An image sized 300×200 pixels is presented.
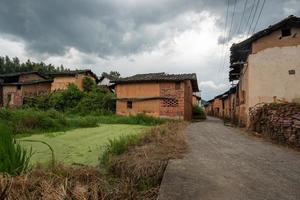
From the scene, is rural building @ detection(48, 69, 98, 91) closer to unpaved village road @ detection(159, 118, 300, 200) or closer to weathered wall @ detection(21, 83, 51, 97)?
weathered wall @ detection(21, 83, 51, 97)

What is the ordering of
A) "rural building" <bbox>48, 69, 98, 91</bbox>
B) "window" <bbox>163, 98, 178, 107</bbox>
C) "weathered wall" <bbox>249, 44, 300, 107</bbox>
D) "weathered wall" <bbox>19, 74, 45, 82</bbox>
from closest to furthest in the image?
Answer: "weathered wall" <bbox>249, 44, 300, 107</bbox>, "window" <bbox>163, 98, 178, 107</bbox>, "rural building" <bbox>48, 69, 98, 91</bbox>, "weathered wall" <bbox>19, 74, 45, 82</bbox>

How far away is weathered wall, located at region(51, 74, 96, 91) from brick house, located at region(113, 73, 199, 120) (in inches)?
363

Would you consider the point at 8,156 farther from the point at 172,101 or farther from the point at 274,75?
the point at 172,101

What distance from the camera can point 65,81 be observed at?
28172mm

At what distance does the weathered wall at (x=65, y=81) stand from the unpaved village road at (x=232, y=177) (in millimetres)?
23725

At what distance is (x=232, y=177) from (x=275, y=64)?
8.71 m

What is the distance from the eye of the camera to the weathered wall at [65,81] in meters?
28.0

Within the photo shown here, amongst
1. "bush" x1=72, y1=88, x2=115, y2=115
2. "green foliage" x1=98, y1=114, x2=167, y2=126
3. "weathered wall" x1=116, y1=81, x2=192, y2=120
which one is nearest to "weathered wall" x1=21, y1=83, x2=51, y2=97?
"bush" x1=72, y1=88, x2=115, y2=115

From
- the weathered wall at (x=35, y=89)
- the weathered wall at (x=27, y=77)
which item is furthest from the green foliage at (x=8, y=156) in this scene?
the weathered wall at (x=27, y=77)

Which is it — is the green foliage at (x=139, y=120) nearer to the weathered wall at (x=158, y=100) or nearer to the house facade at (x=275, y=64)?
the weathered wall at (x=158, y=100)

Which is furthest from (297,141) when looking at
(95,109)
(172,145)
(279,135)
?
(95,109)

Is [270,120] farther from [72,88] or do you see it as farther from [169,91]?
[72,88]

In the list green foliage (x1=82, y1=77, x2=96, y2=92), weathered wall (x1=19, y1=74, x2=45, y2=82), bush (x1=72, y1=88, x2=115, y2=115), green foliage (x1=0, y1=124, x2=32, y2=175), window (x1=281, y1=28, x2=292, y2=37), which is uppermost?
weathered wall (x1=19, y1=74, x2=45, y2=82)

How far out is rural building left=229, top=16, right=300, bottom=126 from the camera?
11.1 m
